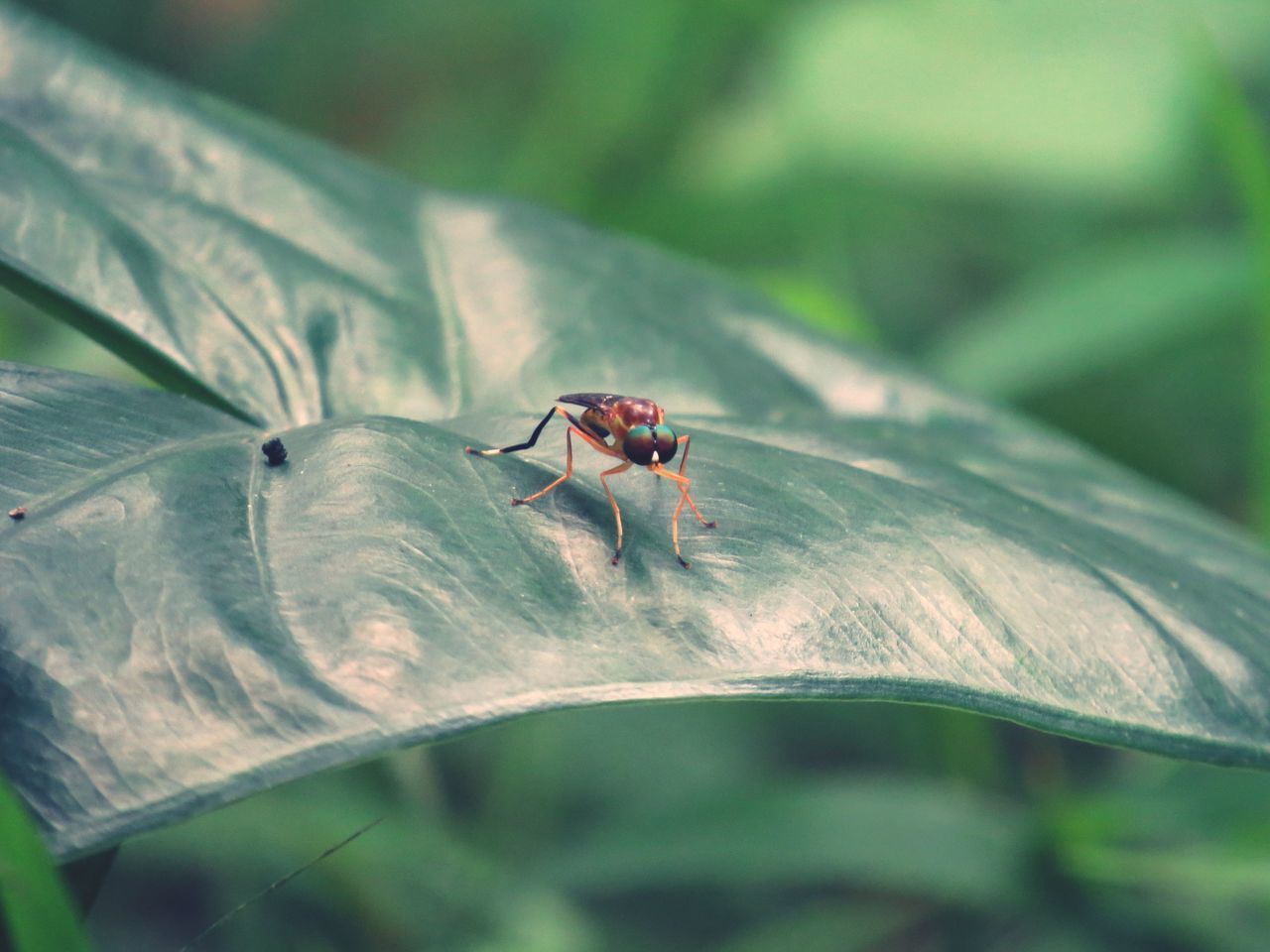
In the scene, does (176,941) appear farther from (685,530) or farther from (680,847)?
(685,530)

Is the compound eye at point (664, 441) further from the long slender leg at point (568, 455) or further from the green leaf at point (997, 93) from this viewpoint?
the green leaf at point (997, 93)

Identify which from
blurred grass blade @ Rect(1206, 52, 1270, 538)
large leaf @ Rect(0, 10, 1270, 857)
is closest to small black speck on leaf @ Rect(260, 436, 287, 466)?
large leaf @ Rect(0, 10, 1270, 857)

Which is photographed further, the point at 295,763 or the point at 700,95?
the point at 700,95

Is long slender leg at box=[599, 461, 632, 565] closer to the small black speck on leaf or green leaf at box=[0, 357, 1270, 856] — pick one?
green leaf at box=[0, 357, 1270, 856]

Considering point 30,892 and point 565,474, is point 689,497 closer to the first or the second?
point 565,474

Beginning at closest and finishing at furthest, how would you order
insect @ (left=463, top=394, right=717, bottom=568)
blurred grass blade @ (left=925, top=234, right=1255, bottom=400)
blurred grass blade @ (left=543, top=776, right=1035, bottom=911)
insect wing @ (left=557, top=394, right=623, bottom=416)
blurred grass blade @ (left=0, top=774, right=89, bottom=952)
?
blurred grass blade @ (left=0, top=774, right=89, bottom=952) → insect @ (left=463, top=394, right=717, bottom=568) → insect wing @ (left=557, top=394, right=623, bottom=416) → blurred grass blade @ (left=543, top=776, right=1035, bottom=911) → blurred grass blade @ (left=925, top=234, right=1255, bottom=400)

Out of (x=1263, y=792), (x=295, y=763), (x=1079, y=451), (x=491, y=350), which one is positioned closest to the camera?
(x=295, y=763)

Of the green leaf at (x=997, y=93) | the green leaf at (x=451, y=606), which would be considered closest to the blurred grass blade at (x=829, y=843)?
the green leaf at (x=451, y=606)

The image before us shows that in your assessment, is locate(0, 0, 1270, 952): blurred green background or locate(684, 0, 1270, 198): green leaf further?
locate(684, 0, 1270, 198): green leaf

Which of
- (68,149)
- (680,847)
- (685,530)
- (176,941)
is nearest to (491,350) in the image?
(685,530)
